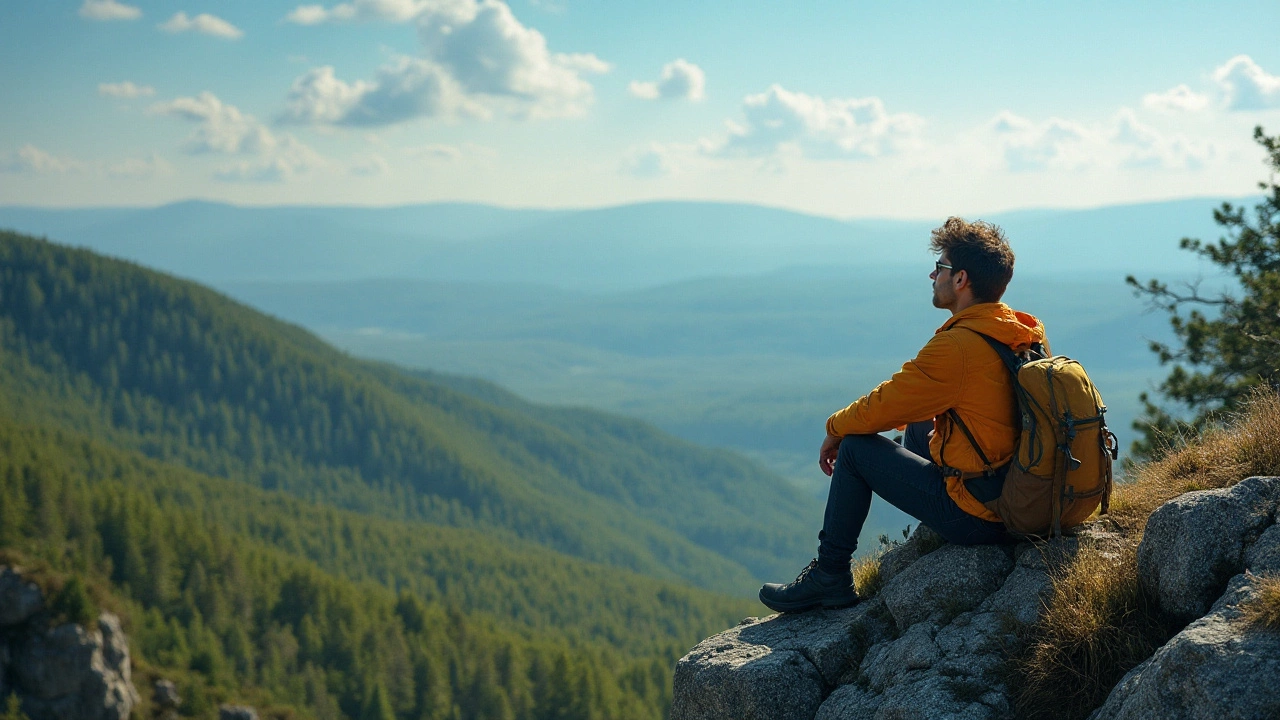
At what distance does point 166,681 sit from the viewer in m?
59.4

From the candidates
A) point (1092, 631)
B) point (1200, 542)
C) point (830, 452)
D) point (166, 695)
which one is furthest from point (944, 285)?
point (166, 695)

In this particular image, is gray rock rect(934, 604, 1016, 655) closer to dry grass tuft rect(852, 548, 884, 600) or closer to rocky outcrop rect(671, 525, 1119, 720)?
rocky outcrop rect(671, 525, 1119, 720)

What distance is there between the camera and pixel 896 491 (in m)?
6.89

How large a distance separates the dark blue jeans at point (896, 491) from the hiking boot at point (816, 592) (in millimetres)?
350

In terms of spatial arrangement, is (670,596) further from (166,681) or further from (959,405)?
Result: (959,405)

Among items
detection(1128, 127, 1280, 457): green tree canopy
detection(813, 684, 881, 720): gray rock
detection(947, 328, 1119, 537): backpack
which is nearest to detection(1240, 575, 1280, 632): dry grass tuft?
detection(947, 328, 1119, 537): backpack

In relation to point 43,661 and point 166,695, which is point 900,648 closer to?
point 43,661

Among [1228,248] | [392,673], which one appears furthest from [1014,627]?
[392,673]

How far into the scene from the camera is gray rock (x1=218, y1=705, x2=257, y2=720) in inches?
2246

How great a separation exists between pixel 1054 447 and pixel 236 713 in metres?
63.2

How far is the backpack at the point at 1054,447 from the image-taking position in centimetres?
605

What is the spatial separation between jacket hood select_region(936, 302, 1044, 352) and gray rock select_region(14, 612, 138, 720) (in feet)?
179

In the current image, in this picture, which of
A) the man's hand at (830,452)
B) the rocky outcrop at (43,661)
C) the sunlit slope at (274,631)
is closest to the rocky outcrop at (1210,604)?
the man's hand at (830,452)

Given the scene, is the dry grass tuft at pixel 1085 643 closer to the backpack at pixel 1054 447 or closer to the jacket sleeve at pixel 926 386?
the backpack at pixel 1054 447
